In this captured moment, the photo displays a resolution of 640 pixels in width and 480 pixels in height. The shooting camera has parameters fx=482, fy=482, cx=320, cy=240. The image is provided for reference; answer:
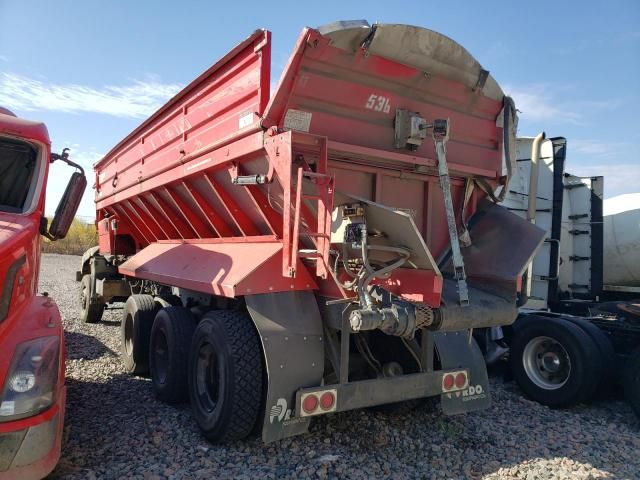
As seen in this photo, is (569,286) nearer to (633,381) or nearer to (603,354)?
(603,354)

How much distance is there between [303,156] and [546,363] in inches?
153

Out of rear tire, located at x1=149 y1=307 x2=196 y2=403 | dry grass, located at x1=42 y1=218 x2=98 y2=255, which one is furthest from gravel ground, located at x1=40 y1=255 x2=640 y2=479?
dry grass, located at x1=42 y1=218 x2=98 y2=255

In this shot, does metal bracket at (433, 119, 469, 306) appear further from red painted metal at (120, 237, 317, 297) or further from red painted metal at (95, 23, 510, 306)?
red painted metal at (120, 237, 317, 297)

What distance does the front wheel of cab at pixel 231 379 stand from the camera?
3553 millimetres

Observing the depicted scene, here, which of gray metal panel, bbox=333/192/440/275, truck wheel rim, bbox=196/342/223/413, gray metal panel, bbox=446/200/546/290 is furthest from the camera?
gray metal panel, bbox=446/200/546/290

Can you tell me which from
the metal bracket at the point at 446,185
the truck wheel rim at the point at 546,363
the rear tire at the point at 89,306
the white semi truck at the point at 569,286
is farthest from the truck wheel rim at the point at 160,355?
the rear tire at the point at 89,306

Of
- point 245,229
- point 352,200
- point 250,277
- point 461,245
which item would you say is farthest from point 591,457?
point 245,229

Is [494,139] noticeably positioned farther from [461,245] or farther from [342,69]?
[342,69]

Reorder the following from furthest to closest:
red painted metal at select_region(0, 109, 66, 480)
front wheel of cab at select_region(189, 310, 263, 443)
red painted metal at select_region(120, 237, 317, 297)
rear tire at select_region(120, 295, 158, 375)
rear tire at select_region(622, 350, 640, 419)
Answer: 1. rear tire at select_region(120, 295, 158, 375)
2. rear tire at select_region(622, 350, 640, 419)
3. red painted metal at select_region(120, 237, 317, 297)
4. front wheel of cab at select_region(189, 310, 263, 443)
5. red painted metal at select_region(0, 109, 66, 480)

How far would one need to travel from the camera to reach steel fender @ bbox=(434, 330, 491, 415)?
13.7ft

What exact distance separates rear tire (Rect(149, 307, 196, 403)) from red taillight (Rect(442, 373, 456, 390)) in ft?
7.62

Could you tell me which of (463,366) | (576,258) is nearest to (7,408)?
(463,366)

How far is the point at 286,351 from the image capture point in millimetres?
3531

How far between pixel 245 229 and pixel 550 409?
3737 millimetres
